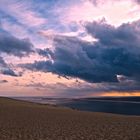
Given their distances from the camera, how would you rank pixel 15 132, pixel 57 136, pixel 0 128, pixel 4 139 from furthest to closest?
1. pixel 0 128
2. pixel 15 132
3. pixel 57 136
4. pixel 4 139

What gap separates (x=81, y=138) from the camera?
75.3 feet

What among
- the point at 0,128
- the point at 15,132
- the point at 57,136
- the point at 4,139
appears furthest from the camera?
the point at 0,128

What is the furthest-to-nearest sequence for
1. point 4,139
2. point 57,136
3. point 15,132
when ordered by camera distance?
point 15,132 → point 57,136 → point 4,139

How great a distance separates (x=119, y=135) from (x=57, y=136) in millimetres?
4629

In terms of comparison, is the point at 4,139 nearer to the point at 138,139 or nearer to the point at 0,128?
the point at 0,128

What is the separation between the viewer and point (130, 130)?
26.8 metres

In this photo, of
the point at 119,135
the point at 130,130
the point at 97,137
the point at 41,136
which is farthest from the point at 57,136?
the point at 130,130

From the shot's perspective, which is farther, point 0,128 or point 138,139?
point 0,128

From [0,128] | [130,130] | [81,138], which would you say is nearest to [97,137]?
[81,138]

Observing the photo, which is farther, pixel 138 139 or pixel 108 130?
pixel 108 130

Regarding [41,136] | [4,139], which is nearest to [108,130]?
[41,136]

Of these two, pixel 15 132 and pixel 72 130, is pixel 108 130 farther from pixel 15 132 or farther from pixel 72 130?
pixel 15 132

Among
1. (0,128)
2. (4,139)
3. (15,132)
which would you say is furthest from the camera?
(0,128)

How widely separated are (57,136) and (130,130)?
665cm
